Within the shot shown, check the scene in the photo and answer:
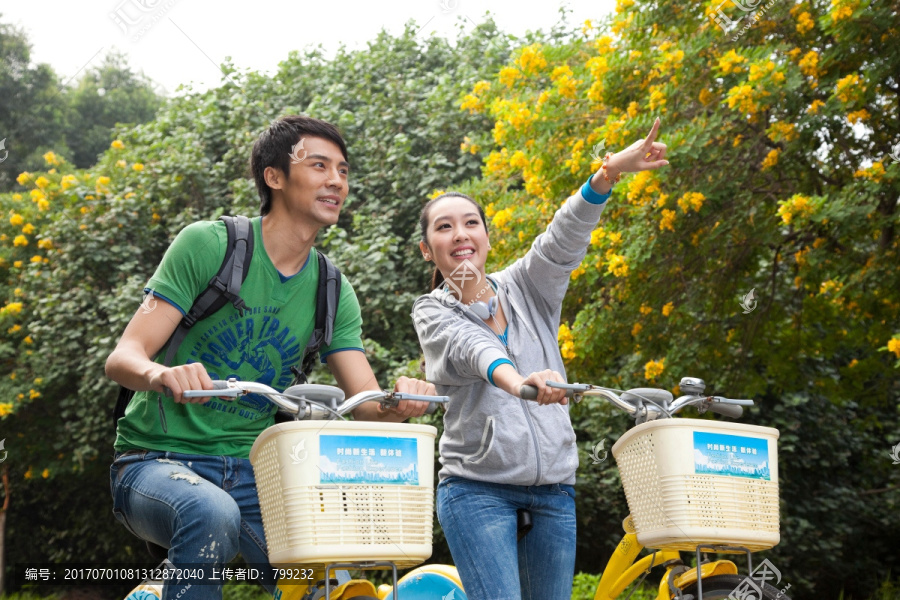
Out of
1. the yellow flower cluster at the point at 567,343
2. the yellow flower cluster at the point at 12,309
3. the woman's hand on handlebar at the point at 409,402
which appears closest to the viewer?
the woman's hand on handlebar at the point at 409,402

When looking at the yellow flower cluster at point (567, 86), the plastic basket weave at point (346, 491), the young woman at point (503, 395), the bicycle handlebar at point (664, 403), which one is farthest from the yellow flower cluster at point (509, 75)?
the plastic basket weave at point (346, 491)

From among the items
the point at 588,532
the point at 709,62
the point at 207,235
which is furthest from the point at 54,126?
the point at 207,235

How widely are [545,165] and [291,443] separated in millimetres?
4936

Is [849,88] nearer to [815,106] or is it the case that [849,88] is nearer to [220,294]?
[815,106]

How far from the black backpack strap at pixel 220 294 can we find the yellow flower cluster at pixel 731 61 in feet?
12.6

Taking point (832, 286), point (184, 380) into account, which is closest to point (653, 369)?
point (832, 286)

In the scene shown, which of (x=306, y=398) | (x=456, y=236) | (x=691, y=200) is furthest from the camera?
(x=691, y=200)

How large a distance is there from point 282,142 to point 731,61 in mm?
3597

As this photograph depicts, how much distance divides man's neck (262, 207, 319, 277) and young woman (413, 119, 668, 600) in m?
0.44

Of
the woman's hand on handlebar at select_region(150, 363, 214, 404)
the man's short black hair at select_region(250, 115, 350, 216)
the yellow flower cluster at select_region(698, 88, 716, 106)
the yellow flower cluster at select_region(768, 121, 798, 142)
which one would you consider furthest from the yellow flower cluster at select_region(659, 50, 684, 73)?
the woman's hand on handlebar at select_region(150, 363, 214, 404)

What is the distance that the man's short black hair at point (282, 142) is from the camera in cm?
308

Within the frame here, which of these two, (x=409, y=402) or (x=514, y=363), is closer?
(x=409, y=402)

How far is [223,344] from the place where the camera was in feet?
9.35

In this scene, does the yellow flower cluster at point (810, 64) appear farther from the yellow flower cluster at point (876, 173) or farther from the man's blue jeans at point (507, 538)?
the man's blue jeans at point (507, 538)
